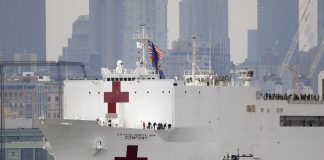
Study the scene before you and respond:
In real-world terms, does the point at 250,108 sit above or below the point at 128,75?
below

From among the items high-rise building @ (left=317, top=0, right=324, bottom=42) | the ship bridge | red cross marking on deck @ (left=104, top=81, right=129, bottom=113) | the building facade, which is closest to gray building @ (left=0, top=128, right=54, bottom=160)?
the building facade

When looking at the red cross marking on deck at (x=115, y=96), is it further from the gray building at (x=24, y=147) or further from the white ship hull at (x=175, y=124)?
the gray building at (x=24, y=147)

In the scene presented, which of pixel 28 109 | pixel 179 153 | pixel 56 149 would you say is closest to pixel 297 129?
pixel 179 153

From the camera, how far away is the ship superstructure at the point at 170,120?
243 ft

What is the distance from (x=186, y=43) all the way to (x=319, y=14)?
14.3 m

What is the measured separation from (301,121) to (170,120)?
7272 millimetres

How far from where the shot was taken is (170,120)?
74.3 meters

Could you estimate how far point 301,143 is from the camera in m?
77.8

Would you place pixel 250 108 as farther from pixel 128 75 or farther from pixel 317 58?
pixel 317 58

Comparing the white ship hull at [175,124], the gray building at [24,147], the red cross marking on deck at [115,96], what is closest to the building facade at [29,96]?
the gray building at [24,147]

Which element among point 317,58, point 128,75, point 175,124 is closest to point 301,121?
point 175,124

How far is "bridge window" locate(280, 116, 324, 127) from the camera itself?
3051 inches

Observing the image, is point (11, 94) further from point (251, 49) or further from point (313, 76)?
point (313, 76)

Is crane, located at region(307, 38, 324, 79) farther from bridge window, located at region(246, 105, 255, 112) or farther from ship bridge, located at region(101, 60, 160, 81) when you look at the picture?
ship bridge, located at region(101, 60, 160, 81)
